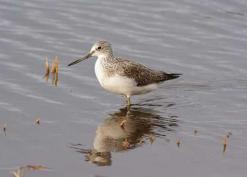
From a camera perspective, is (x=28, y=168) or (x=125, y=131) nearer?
(x=28, y=168)

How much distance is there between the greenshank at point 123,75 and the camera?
11531 millimetres

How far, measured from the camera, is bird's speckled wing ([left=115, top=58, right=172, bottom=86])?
1174 centimetres

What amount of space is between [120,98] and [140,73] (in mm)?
585

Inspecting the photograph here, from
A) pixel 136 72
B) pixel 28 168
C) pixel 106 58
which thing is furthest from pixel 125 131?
pixel 28 168

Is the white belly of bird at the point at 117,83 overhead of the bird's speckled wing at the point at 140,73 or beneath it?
beneath

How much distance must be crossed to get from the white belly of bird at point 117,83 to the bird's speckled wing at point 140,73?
88mm

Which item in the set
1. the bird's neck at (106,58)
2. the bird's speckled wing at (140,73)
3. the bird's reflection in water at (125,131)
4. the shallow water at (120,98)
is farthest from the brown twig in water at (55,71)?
the bird's reflection in water at (125,131)

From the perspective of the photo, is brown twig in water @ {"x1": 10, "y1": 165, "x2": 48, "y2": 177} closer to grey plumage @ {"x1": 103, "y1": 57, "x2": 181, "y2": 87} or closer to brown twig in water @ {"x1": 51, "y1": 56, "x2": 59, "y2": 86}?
grey plumage @ {"x1": 103, "y1": 57, "x2": 181, "y2": 87}

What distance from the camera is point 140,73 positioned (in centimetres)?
1192

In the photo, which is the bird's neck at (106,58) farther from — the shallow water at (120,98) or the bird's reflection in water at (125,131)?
the bird's reflection in water at (125,131)

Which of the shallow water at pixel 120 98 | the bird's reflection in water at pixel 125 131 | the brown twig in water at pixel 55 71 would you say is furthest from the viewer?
the brown twig in water at pixel 55 71

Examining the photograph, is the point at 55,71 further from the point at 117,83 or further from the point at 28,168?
the point at 28,168

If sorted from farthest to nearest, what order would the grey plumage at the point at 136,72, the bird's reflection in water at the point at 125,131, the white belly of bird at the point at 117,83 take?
the grey plumage at the point at 136,72 < the white belly of bird at the point at 117,83 < the bird's reflection in water at the point at 125,131

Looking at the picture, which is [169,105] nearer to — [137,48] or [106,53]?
[106,53]
